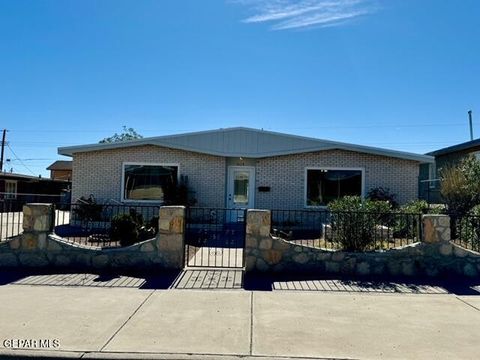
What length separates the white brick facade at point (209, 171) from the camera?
51.0 feet

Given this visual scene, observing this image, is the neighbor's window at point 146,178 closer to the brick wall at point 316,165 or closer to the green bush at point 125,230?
the brick wall at point 316,165

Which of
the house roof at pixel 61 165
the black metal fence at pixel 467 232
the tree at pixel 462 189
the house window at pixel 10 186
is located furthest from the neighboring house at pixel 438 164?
the house roof at pixel 61 165

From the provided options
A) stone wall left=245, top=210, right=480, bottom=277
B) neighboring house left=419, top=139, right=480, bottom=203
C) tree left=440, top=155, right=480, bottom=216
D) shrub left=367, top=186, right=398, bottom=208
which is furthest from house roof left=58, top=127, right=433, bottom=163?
stone wall left=245, top=210, right=480, bottom=277

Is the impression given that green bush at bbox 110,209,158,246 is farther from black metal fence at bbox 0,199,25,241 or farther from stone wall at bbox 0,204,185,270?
black metal fence at bbox 0,199,25,241

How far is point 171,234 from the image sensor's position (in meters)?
7.59

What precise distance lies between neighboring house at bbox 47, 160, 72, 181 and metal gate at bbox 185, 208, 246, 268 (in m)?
37.0

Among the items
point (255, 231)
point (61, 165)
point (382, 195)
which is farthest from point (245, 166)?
point (61, 165)

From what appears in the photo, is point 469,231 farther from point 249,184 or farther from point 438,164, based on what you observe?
point 438,164

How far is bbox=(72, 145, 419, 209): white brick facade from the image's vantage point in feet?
51.0

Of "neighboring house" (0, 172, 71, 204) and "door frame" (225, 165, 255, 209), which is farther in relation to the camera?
"neighboring house" (0, 172, 71, 204)

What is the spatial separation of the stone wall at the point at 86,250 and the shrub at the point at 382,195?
9.46 m

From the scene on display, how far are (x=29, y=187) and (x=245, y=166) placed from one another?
2555cm

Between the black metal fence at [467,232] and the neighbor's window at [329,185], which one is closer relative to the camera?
the black metal fence at [467,232]

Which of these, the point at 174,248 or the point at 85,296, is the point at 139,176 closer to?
the point at 174,248
